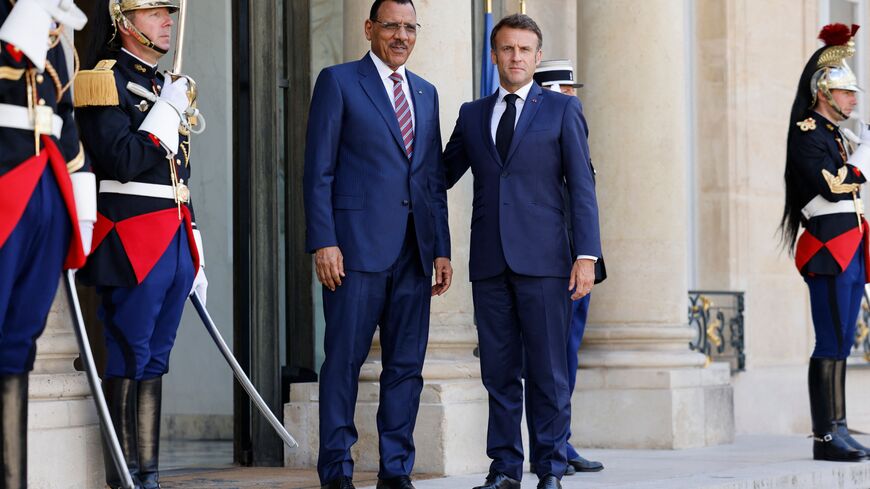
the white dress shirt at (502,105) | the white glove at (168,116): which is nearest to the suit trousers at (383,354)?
the white dress shirt at (502,105)

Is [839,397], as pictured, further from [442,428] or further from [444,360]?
[442,428]

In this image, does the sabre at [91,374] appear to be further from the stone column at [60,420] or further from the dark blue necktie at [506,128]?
the dark blue necktie at [506,128]

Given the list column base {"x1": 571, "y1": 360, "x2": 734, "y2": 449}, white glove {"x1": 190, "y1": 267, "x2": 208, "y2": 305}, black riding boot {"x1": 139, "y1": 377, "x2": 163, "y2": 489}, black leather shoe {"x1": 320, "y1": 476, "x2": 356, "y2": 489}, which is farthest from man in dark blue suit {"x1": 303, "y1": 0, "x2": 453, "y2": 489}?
column base {"x1": 571, "y1": 360, "x2": 734, "y2": 449}

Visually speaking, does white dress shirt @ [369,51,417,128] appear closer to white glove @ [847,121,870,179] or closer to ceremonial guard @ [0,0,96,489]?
ceremonial guard @ [0,0,96,489]

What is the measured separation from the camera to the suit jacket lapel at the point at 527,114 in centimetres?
597

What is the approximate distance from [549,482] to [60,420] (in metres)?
1.87

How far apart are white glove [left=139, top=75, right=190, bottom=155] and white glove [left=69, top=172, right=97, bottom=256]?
3.01ft

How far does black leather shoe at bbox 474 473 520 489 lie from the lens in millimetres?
5949

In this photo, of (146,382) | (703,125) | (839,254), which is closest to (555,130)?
(146,382)

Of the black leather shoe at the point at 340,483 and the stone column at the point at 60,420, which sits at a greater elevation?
the stone column at the point at 60,420

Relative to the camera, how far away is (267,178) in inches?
315

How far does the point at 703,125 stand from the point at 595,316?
2.61m

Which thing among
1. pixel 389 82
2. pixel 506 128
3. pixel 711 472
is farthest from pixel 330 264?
pixel 711 472

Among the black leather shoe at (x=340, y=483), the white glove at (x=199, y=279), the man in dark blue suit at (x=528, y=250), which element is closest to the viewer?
Answer: the white glove at (x=199, y=279)
